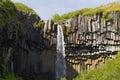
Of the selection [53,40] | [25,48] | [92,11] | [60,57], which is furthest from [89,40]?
[25,48]

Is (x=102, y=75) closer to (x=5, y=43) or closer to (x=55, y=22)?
(x=5, y=43)

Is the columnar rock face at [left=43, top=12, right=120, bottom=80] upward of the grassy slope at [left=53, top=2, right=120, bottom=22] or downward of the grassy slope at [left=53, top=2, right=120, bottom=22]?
downward

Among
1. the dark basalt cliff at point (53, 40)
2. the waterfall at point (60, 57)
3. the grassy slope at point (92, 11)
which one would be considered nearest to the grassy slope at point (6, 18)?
the dark basalt cliff at point (53, 40)

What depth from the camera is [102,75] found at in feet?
135

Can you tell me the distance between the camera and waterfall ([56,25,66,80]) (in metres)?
62.9

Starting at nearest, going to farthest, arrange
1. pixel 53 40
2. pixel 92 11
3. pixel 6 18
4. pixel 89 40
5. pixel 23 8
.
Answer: pixel 6 18
pixel 89 40
pixel 53 40
pixel 92 11
pixel 23 8

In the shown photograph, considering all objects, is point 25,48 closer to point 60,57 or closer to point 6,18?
point 6,18

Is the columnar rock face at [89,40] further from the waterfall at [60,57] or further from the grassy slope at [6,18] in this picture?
the grassy slope at [6,18]

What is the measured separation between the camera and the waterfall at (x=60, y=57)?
62.9 metres

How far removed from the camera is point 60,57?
6359 centimetres

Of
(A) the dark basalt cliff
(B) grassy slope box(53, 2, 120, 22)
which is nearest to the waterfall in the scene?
(A) the dark basalt cliff

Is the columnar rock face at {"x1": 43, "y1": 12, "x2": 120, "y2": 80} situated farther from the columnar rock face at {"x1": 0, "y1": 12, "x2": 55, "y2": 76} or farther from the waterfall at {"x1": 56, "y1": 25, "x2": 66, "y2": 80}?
the columnar rock face at {"x1": 0, "y1": 12, "x2": 55, "y2": 76}

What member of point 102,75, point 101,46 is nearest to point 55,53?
point 101,46

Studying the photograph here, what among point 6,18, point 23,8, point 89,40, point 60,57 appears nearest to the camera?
point 6,18
